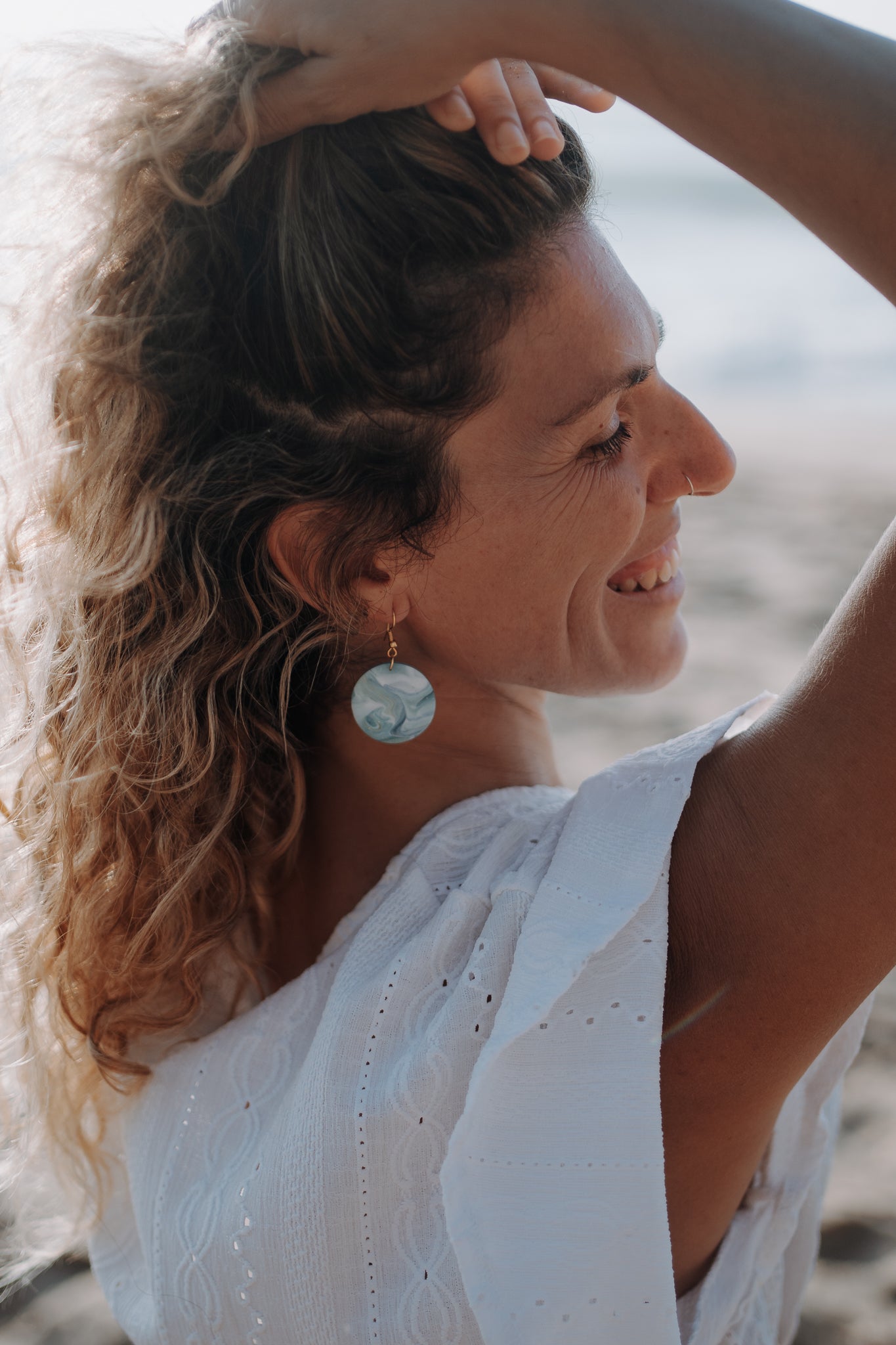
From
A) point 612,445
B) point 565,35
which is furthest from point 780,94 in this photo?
point 612,445

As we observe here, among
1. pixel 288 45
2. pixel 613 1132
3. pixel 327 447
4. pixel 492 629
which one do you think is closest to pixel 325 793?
pixel 492 629

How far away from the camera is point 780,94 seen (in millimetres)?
1121

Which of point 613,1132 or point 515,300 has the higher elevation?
point 515,300

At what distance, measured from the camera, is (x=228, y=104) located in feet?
4.45

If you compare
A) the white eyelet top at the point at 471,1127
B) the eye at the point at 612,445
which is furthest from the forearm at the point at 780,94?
the white eyelet top at the point at 471,1127

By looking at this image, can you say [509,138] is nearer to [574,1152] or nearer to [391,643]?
[391,643]

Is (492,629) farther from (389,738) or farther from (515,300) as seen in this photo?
(515,300)

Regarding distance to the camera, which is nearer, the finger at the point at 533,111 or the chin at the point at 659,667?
the finger at the point at 533,111

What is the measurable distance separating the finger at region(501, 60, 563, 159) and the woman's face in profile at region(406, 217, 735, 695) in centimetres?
12

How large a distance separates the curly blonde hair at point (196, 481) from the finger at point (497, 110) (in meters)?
0.04

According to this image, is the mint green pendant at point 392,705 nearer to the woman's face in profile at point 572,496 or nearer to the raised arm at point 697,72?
the woman's face in profile at point 572,496

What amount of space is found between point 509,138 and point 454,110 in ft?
0.23

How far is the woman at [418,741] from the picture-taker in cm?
116

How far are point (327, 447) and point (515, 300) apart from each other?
0.29m
